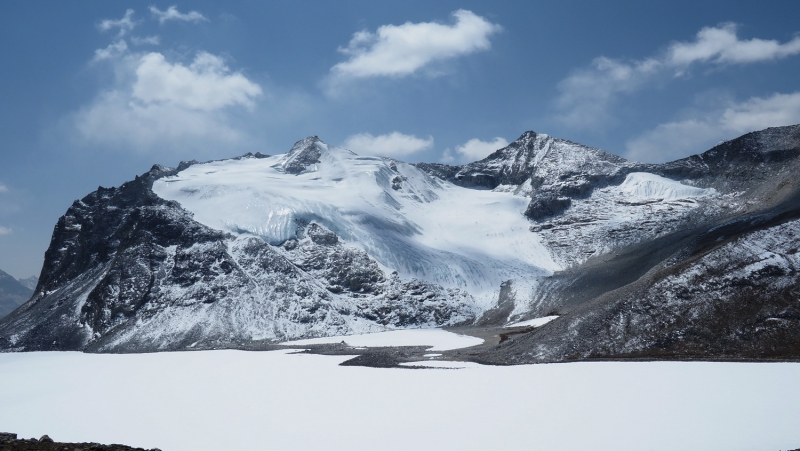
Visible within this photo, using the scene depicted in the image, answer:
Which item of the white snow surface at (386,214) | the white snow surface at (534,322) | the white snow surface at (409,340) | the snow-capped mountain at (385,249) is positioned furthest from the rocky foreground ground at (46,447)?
the white snow surface at (386,214)

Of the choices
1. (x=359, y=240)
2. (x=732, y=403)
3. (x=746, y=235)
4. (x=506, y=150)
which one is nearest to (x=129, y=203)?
(x=359, y=240)

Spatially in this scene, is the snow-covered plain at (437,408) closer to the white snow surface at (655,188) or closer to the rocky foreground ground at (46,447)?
the rocky foreground ground at (46,447)

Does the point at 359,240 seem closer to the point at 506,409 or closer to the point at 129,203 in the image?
the point at 129,203

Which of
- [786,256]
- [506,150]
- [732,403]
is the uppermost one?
[506,150]

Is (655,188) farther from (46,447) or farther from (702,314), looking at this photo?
(46,447)

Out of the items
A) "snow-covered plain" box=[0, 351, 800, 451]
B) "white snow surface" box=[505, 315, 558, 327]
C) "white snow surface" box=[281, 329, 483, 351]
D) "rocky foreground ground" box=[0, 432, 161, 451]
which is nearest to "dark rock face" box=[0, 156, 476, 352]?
"white snow surface" box=[281, 329, 483, 351]
